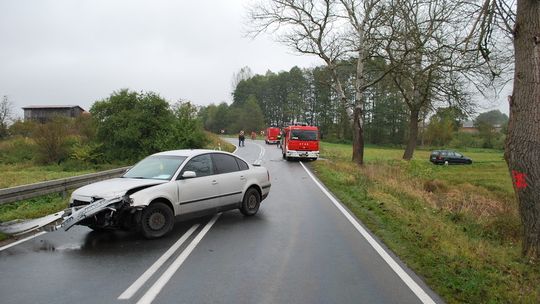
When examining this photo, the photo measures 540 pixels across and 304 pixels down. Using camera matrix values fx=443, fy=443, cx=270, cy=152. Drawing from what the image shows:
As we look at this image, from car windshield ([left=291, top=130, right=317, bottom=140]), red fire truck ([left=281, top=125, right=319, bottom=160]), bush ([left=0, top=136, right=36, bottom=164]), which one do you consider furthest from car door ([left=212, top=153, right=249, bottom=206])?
bush ([left=0, top=136, right=36, bottom=164])

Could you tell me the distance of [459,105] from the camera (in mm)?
31172

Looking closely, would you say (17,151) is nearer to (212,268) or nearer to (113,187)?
(113,187)

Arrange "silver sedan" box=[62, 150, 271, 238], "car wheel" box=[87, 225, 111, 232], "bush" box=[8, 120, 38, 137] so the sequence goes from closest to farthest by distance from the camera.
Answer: "silver sedan" box=[62, 150, 271, 238] < "car wheel" box=[87, 225, 111, 232] < "bush" box=[8, 120, 38, 137]

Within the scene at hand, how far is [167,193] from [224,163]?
2064 millimetres

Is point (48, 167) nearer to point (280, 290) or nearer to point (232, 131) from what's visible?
point (280, 290)

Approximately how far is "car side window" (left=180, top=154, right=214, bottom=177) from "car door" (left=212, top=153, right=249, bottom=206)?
18cm

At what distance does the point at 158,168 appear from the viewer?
889 cm

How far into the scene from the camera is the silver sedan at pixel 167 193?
7.53 meters

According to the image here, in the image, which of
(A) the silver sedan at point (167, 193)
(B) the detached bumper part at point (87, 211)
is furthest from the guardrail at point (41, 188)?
(B) the detached bumper part at point (87, 211)

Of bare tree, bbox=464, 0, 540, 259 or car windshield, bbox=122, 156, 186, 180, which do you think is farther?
car windshield, bbox=122, 156, 186, 180

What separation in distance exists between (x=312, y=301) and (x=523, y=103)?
15.7ft

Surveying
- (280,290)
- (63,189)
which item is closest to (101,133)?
(63,189)

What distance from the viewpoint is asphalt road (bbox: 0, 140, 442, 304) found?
5.12 meters

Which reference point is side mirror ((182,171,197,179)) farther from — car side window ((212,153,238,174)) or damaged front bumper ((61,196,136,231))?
damaged front bumper ((61,196,136,231))
